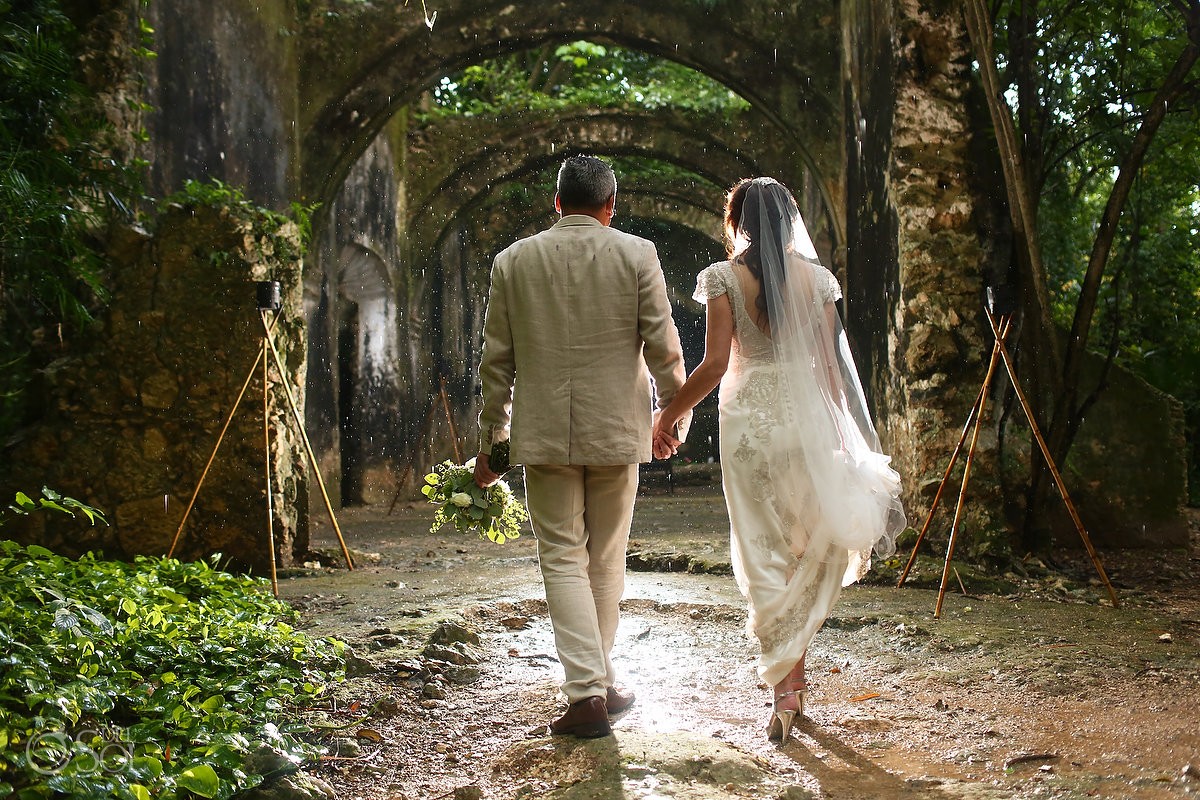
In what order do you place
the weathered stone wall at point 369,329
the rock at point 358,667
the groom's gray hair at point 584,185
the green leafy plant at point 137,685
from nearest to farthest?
the green leafy plant at point 137,685, the groom's gray hair at point 584,185, the rock at point 358,667, the weathered stone wall at point 369,329

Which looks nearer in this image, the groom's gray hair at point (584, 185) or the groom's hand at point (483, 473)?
the groom's gray hair at point (584, 185)

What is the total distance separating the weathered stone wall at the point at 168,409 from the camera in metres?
5.95

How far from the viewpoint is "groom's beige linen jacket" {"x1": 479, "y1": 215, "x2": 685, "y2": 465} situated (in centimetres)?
307

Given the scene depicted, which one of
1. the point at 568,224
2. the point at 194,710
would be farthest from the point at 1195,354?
the point at 194,710

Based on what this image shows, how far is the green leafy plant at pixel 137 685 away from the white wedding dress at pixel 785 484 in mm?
1462

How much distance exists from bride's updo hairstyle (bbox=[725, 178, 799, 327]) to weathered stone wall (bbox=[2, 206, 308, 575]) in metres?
3.75

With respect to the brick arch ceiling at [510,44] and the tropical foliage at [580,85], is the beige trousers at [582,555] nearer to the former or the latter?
the brick arch ceiling at [510,44]

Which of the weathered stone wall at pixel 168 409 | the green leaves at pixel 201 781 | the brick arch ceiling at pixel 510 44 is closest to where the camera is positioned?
the green leaves at pixel 201 781

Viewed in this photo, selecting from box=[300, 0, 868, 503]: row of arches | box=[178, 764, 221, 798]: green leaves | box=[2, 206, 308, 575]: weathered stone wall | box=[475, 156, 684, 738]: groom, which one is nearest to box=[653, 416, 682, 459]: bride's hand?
box=[475, 156, 684, 738]: groom

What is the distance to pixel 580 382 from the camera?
3.10m

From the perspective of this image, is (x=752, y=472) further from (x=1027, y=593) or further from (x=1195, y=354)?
(x=1195, y=354)

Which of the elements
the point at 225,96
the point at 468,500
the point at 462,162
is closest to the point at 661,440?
the point at 468,500

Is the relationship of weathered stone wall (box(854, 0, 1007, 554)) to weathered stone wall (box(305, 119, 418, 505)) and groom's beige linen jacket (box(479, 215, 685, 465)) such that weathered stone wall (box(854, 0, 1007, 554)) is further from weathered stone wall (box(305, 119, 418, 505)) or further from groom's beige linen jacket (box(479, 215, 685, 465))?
weathered stone wall (box(305, 119, 418, 505))

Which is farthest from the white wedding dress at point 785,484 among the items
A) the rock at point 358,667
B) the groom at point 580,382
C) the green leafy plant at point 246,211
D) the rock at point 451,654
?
the green leafy plant at point 246,211
